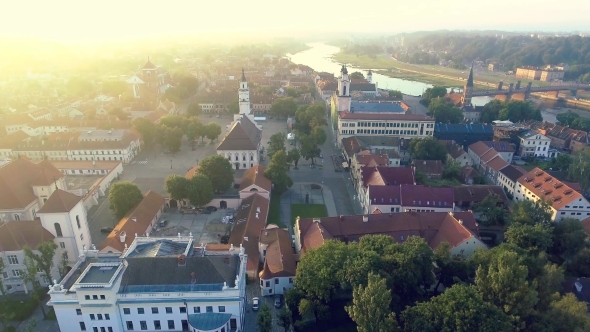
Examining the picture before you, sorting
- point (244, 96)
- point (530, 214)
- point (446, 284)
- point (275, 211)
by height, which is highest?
point (244, 96)

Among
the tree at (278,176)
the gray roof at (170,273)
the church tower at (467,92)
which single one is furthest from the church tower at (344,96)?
the gray roof at (170,273)

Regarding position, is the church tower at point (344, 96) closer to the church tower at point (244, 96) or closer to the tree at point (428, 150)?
the church tower at point (244, 96)

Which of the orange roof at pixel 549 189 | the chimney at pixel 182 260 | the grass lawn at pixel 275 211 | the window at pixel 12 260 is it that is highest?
the chimney at pixel 182 260

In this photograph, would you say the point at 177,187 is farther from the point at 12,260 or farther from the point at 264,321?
the point at 264,321

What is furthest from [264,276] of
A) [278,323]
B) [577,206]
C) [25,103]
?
[25,103]

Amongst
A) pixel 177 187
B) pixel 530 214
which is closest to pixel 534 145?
pixel 530 214

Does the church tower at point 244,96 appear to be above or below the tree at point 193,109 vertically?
above
